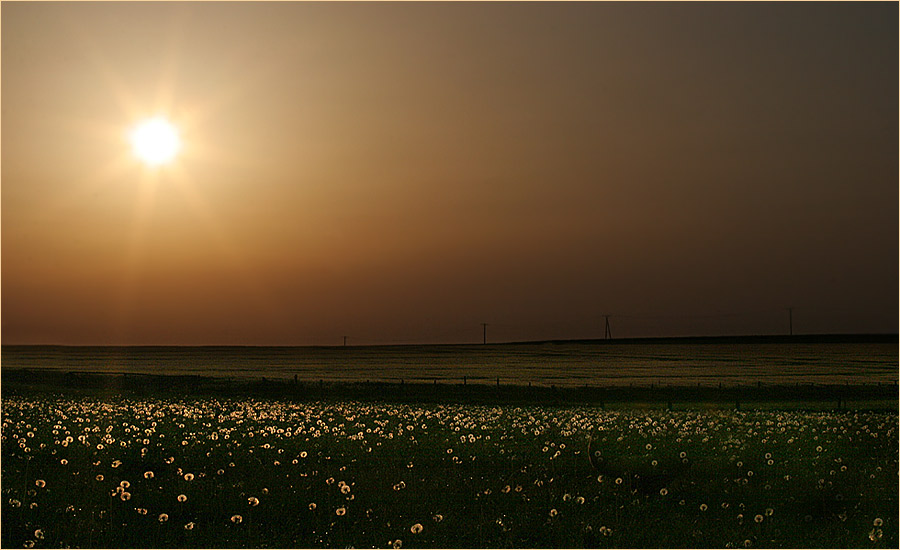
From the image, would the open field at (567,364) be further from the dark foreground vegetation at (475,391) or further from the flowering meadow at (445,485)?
the flowering meadow at (445,485)

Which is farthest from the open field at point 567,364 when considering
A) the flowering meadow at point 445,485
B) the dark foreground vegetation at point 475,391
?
the flowering meadow at point 445,485

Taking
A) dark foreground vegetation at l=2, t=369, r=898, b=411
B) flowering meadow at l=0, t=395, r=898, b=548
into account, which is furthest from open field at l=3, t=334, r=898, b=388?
flowering meadow at l=0, t=395, r=898, b=548

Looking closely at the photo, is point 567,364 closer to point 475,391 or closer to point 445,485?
point 475,391

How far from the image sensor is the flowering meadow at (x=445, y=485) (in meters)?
11.3

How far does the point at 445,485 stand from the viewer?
13.9m

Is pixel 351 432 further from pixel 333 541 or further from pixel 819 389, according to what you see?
pixel 819 389

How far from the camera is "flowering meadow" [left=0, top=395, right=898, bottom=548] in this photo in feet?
37.1

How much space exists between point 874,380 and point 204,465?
1734 inches

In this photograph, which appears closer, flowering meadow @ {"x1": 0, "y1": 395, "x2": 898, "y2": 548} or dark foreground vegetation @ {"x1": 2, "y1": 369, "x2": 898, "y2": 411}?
flowering meadow @ {"x1": 0, "y1": 395, "x2": 898, "y2": 548}

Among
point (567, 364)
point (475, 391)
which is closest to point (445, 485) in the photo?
point (475, 391)

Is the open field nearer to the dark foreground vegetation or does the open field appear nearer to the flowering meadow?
the dark foreground vegetation

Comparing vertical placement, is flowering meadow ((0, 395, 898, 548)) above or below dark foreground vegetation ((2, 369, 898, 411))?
above

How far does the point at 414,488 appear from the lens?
13.6 metres

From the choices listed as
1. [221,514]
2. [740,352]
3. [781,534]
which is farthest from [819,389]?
[221,514]
